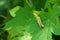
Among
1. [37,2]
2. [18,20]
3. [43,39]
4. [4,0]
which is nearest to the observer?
[43,39]

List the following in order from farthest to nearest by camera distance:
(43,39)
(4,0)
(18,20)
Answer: (4,0)
(18,20)
(43,39)

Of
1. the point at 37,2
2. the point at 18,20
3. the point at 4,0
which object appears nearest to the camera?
the point at 18,20

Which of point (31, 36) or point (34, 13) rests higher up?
point (34, 13)

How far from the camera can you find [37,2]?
111 cm

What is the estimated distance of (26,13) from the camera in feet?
3.33

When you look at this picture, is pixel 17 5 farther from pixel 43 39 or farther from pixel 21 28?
pixel 43 39

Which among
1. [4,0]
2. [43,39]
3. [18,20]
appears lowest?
[43,39]

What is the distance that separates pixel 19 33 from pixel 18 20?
73 mm

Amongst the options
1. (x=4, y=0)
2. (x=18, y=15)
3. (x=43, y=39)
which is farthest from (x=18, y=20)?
(x=4, y=0)

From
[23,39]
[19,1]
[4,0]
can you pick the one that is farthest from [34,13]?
[4,0]

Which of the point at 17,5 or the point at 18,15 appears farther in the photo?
the point at 17,5

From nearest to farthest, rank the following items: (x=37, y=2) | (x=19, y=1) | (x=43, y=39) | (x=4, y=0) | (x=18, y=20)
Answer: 1. (x=43, y=39)
2. (x=18, y=20)
3. (x=37, y=2)
4. (x=19, y=1)
5. (x=4, y=0)

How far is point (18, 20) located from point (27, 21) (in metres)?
0.05

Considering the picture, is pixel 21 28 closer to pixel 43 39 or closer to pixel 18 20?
pixel 18 20
